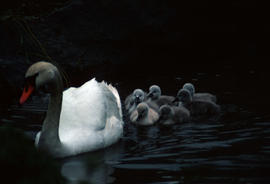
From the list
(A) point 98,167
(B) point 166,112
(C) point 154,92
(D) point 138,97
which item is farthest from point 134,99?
(A) point 98,167

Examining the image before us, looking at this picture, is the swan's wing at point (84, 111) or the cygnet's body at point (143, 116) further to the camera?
the cygnet's body at point (143, 116)

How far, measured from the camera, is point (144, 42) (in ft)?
39.0

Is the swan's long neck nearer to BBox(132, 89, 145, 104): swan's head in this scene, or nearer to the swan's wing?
the swan's wing

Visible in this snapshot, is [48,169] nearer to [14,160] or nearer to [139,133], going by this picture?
[14,160]

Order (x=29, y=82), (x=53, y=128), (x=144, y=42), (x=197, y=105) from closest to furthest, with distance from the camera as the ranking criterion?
1. (x=29, y=82)
2. (x=53, y=128)
3. (x=197, y=105)
4. (x=144, y=42)

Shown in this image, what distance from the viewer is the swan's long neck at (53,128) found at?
567 centimetres

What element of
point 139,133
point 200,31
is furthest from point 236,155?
Result: point 200,31

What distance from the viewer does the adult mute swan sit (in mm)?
5633

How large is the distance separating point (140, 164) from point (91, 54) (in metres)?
5.76

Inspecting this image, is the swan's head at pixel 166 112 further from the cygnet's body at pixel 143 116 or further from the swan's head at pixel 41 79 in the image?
the swan's head at pixel 41 79

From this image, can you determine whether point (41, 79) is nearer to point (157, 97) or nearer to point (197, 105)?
point (197, 105)

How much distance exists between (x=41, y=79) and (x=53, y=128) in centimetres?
51

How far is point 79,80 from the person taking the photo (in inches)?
397

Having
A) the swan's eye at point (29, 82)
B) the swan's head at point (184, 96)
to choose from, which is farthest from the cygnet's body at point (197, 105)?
the swan's eye at point (29, 82)
